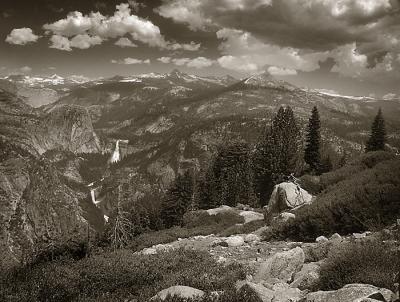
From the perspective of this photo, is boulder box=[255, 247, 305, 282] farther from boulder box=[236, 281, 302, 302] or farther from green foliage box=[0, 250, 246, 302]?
boulder box=[236, 281, 302, 302]

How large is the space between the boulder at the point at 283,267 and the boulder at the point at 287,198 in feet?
64.2

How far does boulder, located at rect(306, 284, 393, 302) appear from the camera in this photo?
721 centimetres

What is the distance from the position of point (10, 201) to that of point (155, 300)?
208m

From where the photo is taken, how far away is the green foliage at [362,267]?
8.20 meters

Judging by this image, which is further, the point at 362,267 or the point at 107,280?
the point at 107,280

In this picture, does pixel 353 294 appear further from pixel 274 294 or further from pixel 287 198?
pixel 287 198

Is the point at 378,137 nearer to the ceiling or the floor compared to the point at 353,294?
nearer to the floor

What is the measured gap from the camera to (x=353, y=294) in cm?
747

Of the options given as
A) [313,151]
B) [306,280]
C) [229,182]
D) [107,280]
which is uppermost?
[306,280]

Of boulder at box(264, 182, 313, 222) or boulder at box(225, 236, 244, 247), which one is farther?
boulder at box(264, 182, 313, 222)

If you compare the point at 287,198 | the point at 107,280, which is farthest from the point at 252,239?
the point at 287,198

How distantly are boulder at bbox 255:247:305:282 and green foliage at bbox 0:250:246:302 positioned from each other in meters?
0.69

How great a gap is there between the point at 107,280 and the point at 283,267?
5.26 meters

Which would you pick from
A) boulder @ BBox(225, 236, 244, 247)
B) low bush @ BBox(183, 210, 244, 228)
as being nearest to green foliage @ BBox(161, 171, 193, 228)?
low bush @ BBox(183, 210, 244, 228)
